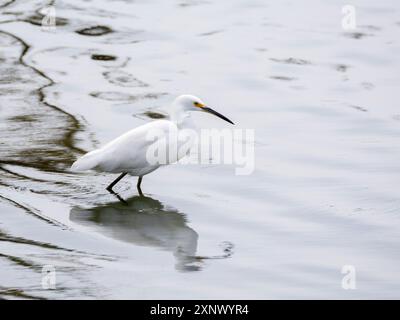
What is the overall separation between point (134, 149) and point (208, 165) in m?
1.30

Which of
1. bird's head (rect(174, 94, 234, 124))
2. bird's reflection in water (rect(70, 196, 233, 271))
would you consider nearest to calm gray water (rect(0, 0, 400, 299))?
bird's reflection in water (rect(70, 196, 233, 271))

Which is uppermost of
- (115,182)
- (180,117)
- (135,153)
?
(180,117)

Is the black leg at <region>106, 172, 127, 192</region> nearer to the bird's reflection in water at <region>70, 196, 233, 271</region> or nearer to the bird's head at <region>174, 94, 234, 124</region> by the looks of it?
the bird's reflection in water at <region>70, 196, 233, 271</region>

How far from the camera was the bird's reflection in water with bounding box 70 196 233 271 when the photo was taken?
325 inches

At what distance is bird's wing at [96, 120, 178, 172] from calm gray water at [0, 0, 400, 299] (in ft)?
1.18

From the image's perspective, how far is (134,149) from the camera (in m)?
9.51

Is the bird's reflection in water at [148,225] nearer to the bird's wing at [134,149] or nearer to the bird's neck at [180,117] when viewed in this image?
the bird's wing at [134,149]

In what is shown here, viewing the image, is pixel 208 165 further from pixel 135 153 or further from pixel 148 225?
pixel 148 225

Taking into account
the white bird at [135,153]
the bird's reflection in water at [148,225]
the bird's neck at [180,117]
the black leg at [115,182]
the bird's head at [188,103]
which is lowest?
the bird's reflection in water at [148,225]

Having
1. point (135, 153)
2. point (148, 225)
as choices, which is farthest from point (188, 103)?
point (148, 225)

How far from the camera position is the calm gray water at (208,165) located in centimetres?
784

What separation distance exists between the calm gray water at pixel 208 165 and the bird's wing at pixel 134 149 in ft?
1.18

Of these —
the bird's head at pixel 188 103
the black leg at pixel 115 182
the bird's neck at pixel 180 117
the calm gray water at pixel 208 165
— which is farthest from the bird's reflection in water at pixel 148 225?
the bird's head at pixel 188 103

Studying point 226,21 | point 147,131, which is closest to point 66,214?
point 147,131
